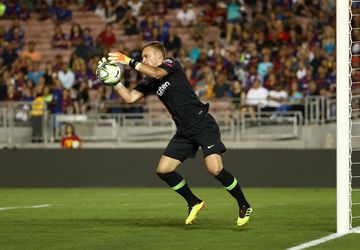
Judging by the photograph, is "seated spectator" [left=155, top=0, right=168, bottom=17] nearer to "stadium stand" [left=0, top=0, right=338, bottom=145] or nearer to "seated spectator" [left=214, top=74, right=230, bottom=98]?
"stadium stand" [left=0, top=0, right=338, bottom=145]

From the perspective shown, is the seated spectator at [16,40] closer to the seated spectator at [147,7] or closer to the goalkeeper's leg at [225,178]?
the seated spectator at [147,7]

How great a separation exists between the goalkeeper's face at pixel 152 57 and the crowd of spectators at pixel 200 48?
11634 millimetres

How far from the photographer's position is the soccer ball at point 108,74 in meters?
11.1

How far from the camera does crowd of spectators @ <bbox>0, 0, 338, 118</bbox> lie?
949 inches

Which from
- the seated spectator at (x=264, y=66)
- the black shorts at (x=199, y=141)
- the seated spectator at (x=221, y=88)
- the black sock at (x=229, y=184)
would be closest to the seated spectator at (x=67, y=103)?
the seated spectator at (x=221, y=88)

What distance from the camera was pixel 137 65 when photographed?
10.7 meters

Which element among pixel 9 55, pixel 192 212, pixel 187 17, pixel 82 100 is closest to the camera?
pixel 192 212

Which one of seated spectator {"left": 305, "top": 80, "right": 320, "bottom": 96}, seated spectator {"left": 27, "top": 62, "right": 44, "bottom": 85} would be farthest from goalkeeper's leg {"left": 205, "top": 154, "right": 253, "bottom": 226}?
seated spectator {"left": 27, "top": 62, "right": 44, "bottom": 85}

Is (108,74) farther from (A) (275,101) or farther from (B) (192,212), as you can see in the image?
(A) (275,101)

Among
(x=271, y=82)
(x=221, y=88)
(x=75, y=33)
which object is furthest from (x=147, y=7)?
(x=271, y=82)

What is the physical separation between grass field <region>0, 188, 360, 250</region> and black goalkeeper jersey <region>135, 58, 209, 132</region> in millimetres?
1180

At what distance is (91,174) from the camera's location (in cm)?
2234

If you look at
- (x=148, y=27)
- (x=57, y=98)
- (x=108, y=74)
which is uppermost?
(x=148, y=27)

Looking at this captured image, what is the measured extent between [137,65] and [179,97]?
0.76 meters
